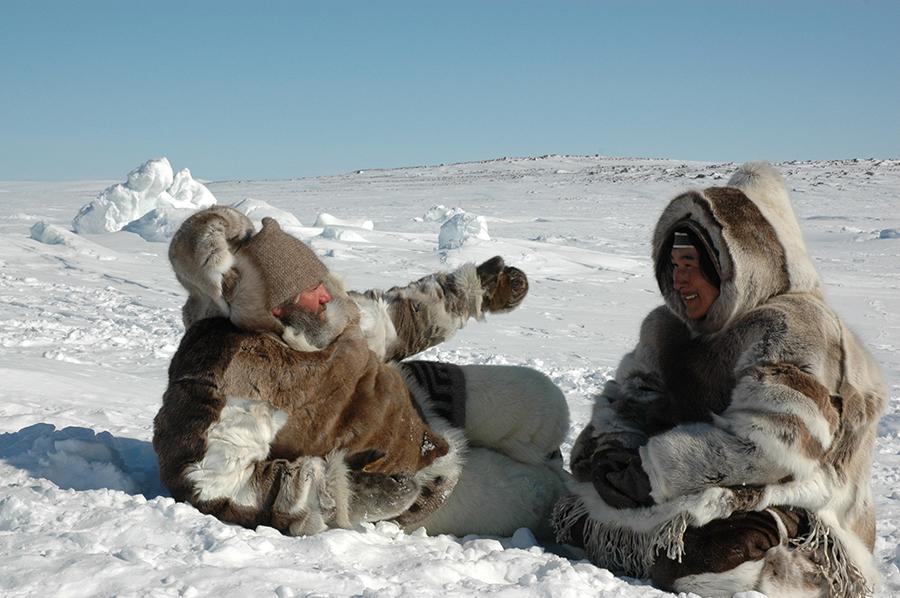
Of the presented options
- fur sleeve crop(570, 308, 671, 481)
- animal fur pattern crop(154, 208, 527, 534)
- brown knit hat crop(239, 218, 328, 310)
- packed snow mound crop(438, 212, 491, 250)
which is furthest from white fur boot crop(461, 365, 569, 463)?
packed snow mound crop(438, 212, 491, 250)

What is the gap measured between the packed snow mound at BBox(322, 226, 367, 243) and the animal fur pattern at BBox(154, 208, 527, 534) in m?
11.7

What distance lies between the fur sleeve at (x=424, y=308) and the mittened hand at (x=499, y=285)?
0.11 ft

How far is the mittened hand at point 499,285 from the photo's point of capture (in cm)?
319

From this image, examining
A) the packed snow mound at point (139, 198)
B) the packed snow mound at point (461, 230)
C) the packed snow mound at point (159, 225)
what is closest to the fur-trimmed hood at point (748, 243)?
the packed snow mound at point (461, 230)

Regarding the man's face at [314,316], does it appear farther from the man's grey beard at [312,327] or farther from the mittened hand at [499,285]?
the mittened hand at [499,285]

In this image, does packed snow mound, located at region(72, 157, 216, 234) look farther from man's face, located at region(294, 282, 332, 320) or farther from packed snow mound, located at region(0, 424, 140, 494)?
man's face, located at region(294, 282, 332, 320)

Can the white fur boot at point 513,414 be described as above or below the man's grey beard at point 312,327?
below

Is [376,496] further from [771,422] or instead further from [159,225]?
[159,225]

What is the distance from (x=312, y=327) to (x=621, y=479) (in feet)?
3.31

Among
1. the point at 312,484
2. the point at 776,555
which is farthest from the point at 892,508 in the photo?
the point at 312,484

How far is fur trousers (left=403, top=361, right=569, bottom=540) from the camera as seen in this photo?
2.90m

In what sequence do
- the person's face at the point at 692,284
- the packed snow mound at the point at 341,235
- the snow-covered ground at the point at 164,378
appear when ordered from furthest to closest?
the packed snow mound at the point at 341,235
the person's face at the point at 692,284
the snow-covered ground at the point at 164,378

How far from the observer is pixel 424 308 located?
3115 mm

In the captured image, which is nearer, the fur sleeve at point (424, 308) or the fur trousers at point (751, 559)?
the fur trousers at point (751, 559)
